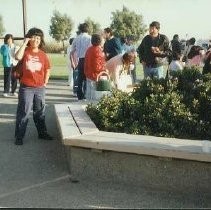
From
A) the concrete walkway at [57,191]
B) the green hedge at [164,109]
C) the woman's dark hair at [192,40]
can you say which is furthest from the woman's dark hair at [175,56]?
the woman's dark hair at [192,40]

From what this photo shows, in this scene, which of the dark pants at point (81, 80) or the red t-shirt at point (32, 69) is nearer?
the red t-shirt at point (32, 69)

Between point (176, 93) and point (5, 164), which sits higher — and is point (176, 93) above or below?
above

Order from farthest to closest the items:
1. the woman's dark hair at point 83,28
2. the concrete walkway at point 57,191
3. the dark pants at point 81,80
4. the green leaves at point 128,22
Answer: the green leaves at point 128,22 → the woman's dark hair at point 83,28 → the dark pants at point 81,80 → the concrete walkway at point 57,191

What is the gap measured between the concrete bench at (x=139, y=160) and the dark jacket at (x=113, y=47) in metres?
8.37

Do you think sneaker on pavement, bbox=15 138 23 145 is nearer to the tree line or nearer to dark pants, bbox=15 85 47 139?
dark pants, bbox=15 85 47 139

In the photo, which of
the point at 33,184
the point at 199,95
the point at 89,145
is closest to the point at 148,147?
the point at 89,145

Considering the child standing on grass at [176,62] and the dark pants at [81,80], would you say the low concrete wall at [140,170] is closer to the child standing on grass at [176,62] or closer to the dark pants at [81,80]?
the child standing on grass at [176,62]

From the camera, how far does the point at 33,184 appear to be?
6.66 m

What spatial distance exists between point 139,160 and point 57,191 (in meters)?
0.95

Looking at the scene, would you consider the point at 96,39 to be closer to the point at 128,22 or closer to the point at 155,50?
the point at 155,50

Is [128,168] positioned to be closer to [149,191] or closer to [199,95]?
[149,191]

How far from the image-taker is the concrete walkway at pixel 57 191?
5.92 m

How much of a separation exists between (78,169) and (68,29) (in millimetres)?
87777

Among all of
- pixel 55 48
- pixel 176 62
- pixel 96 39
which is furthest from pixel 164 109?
pixel 55 48
